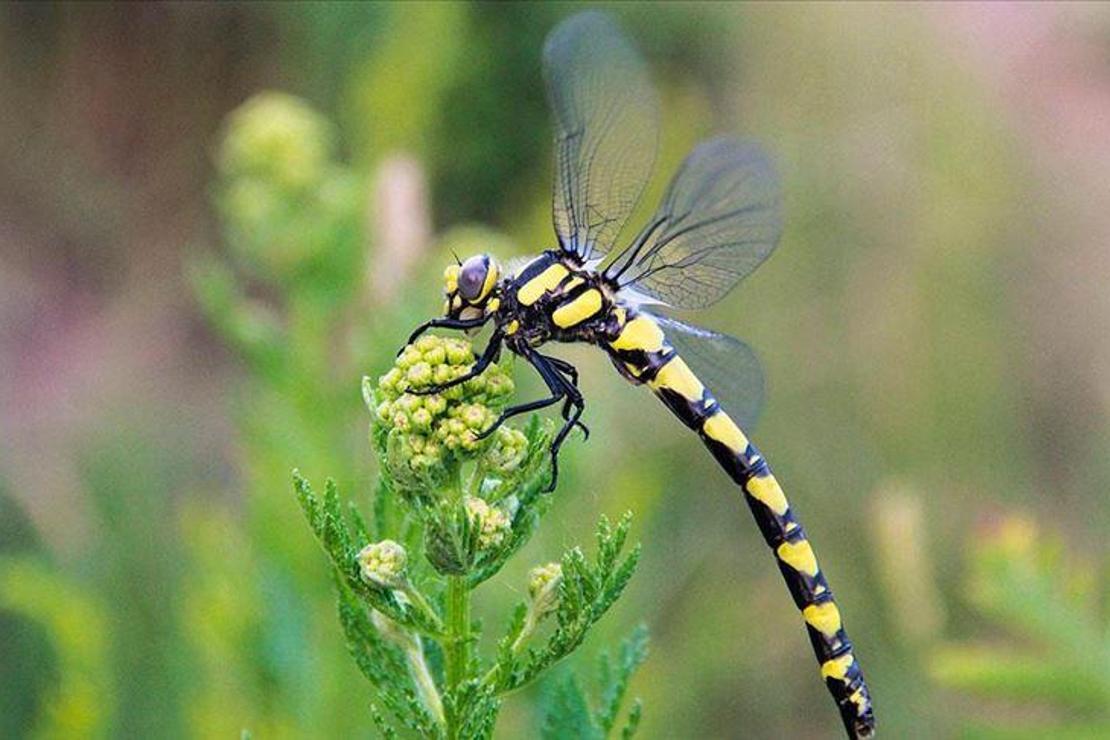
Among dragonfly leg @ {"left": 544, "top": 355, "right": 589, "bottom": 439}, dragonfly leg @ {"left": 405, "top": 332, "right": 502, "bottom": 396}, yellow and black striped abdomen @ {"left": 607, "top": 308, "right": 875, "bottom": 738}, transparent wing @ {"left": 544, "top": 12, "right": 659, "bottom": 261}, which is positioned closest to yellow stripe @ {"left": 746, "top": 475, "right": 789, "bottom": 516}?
yellow and black striped abdomen @ {"left": 607, "top": 308, "right": 875, "bottom": 738}

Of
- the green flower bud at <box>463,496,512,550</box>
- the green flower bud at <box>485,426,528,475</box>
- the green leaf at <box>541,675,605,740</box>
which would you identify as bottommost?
the green leaf at <box>541,675,605,740</box>

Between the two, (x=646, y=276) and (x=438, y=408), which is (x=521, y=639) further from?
(x=646, y=276)

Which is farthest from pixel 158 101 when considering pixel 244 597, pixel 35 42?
pixel 244 597

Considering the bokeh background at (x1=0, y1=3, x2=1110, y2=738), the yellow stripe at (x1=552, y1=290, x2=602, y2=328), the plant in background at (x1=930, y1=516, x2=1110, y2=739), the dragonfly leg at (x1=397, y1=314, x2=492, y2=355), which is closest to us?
the dragonfly leg at (x1=397, y1=314, x2=492, y2=355)

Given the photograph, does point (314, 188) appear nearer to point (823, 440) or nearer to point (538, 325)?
point (538, 325)

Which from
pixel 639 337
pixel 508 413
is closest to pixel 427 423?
pixel 508 413

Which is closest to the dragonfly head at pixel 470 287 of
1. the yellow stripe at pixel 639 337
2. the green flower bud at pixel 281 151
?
the yellow stripe at pixel 639 337

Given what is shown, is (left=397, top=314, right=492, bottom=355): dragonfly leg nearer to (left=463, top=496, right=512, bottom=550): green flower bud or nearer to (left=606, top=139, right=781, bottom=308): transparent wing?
(left=606, top=139, right=781, bottom=308): transparent wing
